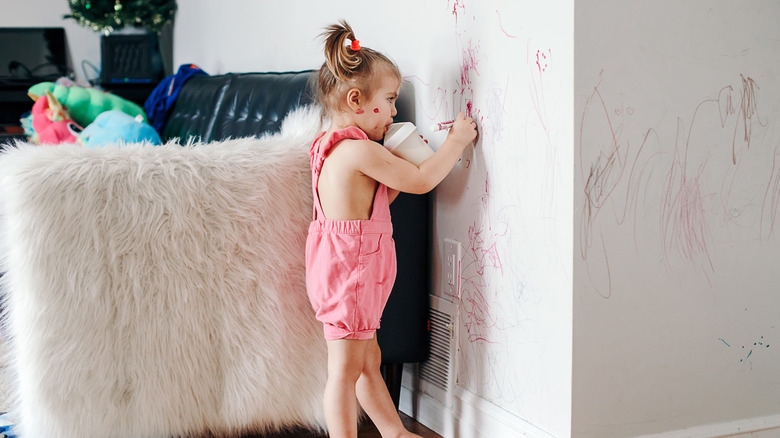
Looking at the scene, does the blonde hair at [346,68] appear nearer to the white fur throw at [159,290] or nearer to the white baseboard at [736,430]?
the white fur throw at [159,290]

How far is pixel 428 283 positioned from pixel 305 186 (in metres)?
0.38

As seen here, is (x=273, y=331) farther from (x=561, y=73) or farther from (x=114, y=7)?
(x=114, y=7)

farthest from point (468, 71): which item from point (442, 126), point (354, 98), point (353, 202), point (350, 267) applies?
point (350, 267)

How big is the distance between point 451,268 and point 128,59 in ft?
9.22

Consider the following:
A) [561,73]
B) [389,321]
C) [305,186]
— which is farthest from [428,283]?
[561,73]

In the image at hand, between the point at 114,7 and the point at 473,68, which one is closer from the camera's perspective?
the point at 473,68

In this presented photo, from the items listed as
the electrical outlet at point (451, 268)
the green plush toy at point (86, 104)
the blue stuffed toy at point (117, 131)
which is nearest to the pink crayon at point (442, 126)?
the electrical outlet at point (451, 268)

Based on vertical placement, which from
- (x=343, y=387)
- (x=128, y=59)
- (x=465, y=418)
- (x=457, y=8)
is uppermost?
(x=128, y=59)

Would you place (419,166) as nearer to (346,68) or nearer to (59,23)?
(346,68)

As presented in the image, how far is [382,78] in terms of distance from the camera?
132 centimetres

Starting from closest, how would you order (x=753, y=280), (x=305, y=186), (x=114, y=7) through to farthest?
(x=753, y=280) < (x=305, y=186) < (x=114, y=7)

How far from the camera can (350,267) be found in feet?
4.16

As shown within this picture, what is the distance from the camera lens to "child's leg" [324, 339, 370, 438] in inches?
51.0

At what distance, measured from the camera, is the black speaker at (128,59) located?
3.61 metres
